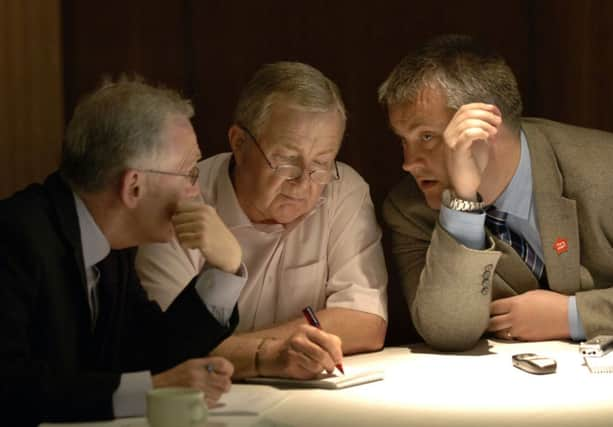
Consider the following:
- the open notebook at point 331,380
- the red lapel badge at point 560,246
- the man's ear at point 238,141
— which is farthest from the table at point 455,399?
the man's ear at point 238,141

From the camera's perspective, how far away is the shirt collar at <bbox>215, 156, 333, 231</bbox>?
303 centimetres

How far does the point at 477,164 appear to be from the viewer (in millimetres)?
3031

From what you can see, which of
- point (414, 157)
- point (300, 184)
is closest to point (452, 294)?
point (414, 157)

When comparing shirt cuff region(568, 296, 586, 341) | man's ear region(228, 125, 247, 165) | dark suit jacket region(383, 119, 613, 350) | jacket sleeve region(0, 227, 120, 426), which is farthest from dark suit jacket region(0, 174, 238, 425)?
shirt cuff region(568, 296, 586, 341)

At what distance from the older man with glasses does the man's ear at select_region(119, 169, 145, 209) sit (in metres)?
0.44

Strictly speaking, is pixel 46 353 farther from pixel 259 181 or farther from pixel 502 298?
pixel 502 298

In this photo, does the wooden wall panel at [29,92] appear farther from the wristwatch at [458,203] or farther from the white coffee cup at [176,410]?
the white coffee cup at [176,410]

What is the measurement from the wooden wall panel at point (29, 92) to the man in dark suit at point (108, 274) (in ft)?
2.91

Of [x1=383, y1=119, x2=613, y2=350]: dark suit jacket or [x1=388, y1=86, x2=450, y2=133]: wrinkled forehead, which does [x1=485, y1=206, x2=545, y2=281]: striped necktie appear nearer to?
[x1=383, y1=119, x2=613, y2=350]: dark suit jacket

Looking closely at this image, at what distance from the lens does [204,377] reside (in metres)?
2.15

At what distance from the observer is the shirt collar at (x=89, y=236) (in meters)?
2.39

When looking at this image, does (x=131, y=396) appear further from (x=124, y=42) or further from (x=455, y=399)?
(x=124, y=42)

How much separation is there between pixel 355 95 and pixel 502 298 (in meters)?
1.00

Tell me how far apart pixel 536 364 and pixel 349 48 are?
63.5 inches
